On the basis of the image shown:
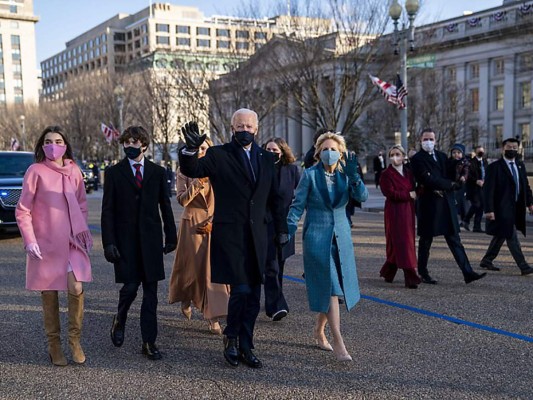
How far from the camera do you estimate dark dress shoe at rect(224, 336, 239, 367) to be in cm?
476

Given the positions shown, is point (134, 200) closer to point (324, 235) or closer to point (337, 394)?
point (324, 235)

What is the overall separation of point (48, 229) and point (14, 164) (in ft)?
33.6

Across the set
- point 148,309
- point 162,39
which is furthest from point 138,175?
point 162,39

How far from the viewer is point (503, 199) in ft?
28.1

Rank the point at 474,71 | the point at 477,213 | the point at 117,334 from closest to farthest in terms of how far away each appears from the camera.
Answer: the point at 117,334, the point at 477,213, the point at 474,71

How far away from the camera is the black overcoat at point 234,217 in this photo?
4.67 meters

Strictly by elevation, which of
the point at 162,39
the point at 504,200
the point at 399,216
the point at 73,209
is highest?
the point at 162,39

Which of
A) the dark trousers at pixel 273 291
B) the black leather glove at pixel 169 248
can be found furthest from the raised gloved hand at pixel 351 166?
the black leather glove at pixel 169 248

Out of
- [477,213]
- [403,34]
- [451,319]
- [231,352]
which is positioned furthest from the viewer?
[403,34]

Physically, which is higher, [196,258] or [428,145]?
[428,145]

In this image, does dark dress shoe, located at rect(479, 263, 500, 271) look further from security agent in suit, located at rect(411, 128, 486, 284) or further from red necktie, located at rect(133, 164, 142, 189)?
red necktie, located at rect(133, 164, 142, 189)

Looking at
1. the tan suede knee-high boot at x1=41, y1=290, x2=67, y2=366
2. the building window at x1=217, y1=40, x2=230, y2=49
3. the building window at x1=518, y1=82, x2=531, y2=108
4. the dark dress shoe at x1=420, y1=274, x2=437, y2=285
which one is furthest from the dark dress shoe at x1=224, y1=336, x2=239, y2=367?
the building window at x1=518, y1=82, x2=531, y2=108

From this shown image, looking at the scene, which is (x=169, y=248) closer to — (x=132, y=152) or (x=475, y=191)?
(x=132, y=152)

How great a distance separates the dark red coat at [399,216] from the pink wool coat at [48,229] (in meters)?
4.27
